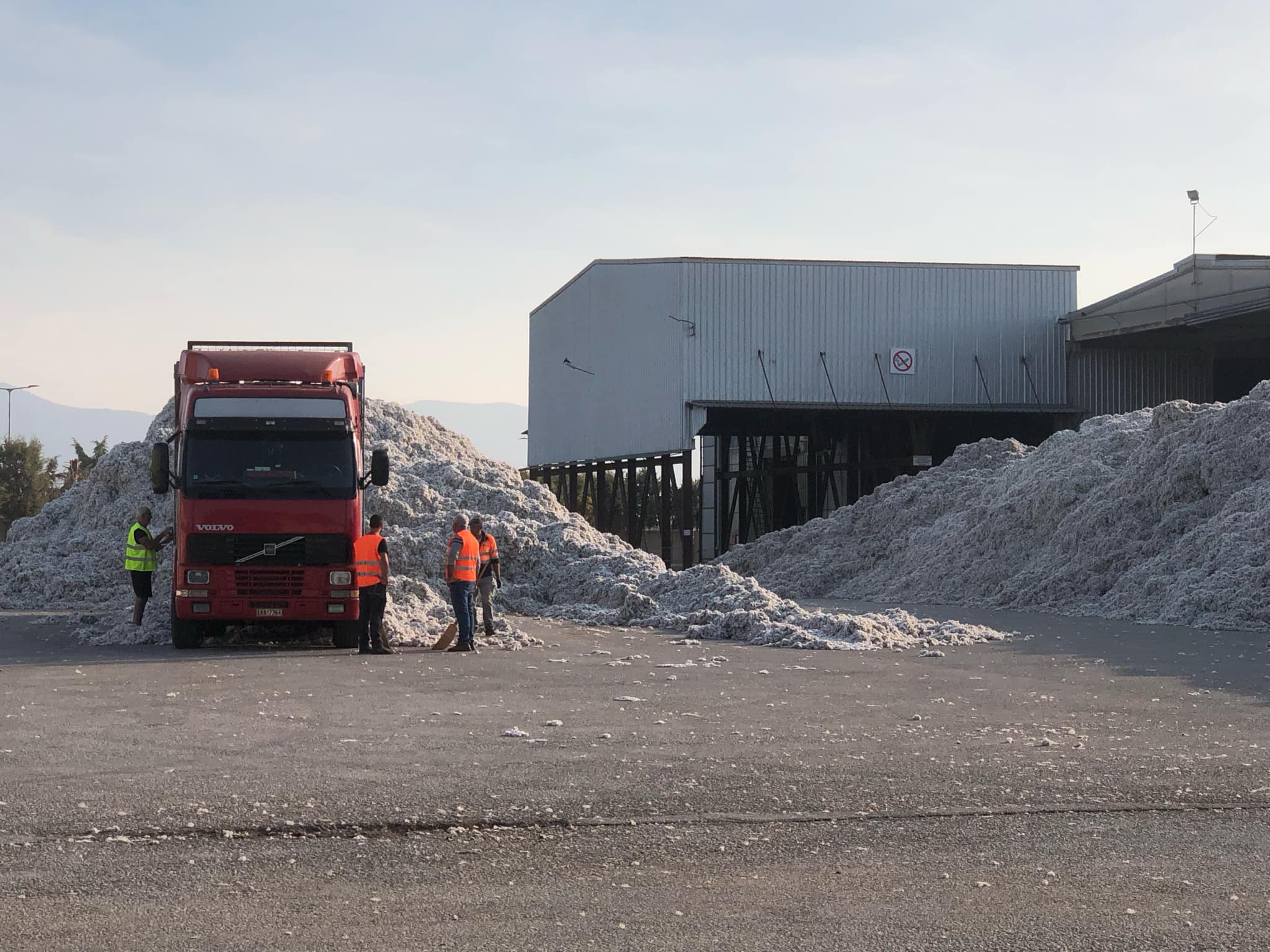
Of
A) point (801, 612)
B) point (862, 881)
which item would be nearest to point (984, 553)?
point (801, 612)

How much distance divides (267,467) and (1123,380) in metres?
33.5

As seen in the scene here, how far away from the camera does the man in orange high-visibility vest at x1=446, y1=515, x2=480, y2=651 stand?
1858cm

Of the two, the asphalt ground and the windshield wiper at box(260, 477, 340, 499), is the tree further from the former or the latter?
the asphalt ground

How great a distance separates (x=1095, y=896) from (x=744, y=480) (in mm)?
48667

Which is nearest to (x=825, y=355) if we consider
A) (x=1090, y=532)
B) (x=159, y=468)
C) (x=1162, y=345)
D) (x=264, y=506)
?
(x=1162, y=345)

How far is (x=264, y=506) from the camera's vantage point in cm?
1838

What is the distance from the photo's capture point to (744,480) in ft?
181

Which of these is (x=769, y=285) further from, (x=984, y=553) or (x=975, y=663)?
(x=975, y=663)

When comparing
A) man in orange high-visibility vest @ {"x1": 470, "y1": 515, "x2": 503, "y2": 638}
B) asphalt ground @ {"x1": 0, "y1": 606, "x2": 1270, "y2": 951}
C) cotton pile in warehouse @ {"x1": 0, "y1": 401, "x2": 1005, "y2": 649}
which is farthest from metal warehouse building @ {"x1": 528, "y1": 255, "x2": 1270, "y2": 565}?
asphalt ground @ {"x1": 0, "y1": 606, "x2": 1270, "y2": 951}

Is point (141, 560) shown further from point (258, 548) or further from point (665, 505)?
point (665, 505)

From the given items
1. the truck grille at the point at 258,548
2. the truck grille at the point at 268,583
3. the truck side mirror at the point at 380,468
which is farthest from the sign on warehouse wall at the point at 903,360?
the truck grille at the point at 268,583

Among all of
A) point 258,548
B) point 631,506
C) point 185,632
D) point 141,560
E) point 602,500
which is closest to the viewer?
point 258,548

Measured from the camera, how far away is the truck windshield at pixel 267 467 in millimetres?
18453

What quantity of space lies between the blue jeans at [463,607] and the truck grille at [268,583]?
6.45ft
